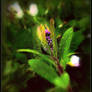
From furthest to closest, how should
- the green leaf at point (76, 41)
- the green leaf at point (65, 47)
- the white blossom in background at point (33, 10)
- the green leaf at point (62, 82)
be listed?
1. the white blossom in background at point (33, 10)
2. the green leaf at point (76, 41)
3. the green leaf at point (65, 47)
4. the green leaf at point (62, 82)

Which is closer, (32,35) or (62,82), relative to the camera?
(62,82)

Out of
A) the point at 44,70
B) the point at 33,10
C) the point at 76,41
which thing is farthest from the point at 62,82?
the point at 33,10

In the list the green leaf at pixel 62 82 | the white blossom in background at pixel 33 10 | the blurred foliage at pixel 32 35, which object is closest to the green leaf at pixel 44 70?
the green leaf at pixel 62 82

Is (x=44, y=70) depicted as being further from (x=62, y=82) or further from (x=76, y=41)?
(x=76, y=41)

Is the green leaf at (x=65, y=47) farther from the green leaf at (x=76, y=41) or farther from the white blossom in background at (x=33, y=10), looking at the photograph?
the white blossom in background at (x=33, y=10)

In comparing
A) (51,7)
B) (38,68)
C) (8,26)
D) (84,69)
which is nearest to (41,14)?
(51,7)

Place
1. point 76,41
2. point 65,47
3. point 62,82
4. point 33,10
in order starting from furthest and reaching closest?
point 33,10 → point 76,41 → point 65,47 → point 62,82

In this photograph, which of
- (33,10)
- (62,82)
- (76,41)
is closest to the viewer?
(62,82)

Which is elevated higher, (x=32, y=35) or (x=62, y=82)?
(x=32, y=35)
